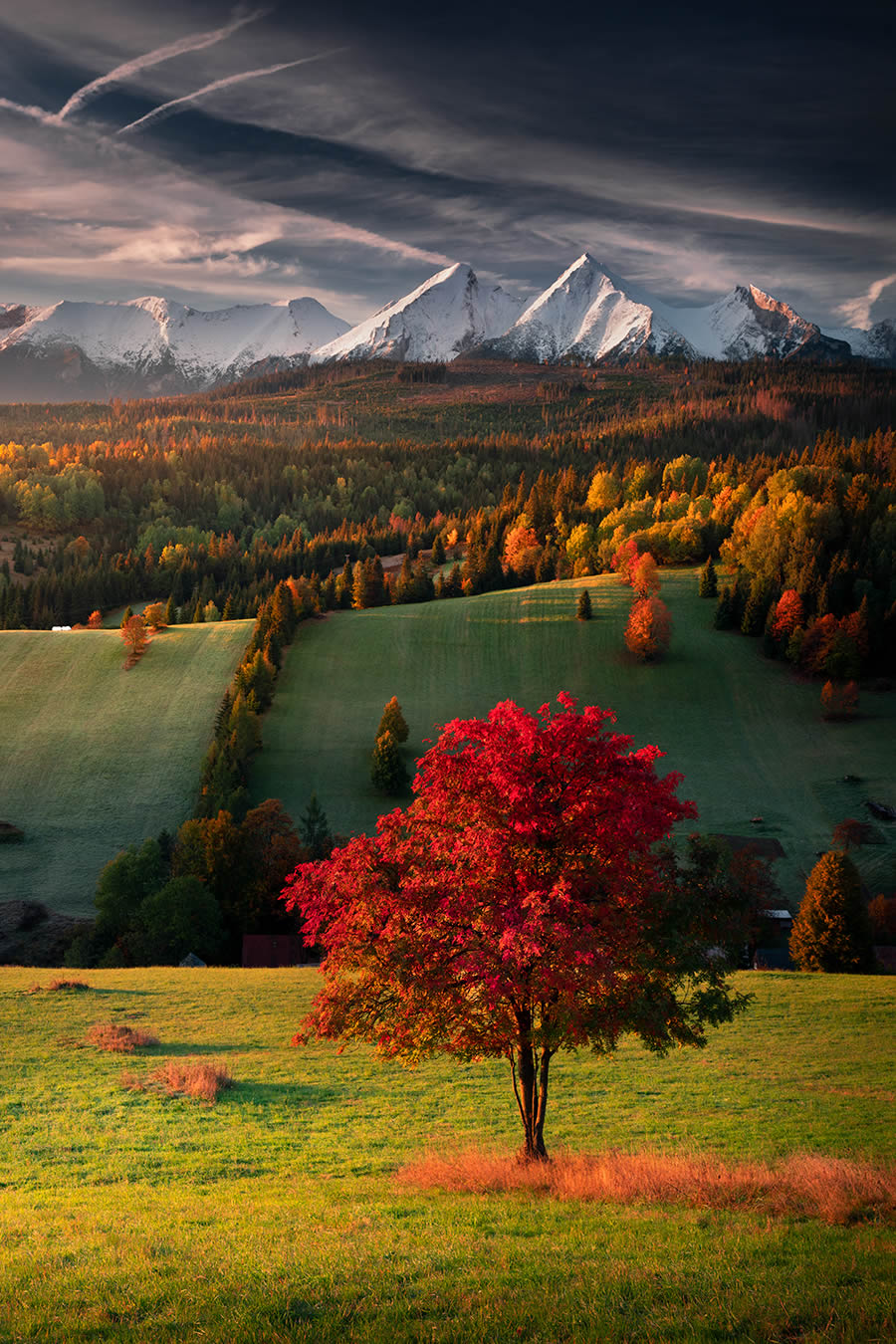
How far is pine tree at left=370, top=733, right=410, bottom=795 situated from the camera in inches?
3743

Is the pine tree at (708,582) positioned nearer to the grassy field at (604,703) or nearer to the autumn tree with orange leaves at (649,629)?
the grassy field at (604,703)

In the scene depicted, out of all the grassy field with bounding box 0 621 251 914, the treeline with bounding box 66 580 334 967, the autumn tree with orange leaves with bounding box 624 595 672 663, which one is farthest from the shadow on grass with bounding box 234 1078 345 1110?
the autumn tree with orange leaves with bounding box 624 595 672 663

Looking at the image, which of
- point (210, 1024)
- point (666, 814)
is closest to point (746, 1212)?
point (666, 814)

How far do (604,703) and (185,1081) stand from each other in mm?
93953

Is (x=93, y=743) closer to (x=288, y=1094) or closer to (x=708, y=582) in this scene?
(x=288, y=1094)

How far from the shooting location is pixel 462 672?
126188 millimetres

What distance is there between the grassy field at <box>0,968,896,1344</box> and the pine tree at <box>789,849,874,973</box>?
17.1 metres

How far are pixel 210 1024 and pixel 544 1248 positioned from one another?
27.1 metres

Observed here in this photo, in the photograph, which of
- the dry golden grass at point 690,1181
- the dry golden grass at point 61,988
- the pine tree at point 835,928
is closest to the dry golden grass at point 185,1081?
the dry golden grass at point 690,1181

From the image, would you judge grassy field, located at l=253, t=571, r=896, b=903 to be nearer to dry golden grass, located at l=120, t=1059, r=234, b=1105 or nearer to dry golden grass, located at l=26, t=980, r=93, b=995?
dry golden grass, located at l=26, t=980, r=93, b=995

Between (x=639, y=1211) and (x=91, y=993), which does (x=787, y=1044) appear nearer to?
(x=639, y=1211)

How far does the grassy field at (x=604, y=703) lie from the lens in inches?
3639

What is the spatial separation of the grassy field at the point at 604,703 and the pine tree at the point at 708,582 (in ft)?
7.66

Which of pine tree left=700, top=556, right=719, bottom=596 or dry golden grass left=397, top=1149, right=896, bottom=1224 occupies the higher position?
dry golden grass left=397, top=1149, right=896, bottom=1224
